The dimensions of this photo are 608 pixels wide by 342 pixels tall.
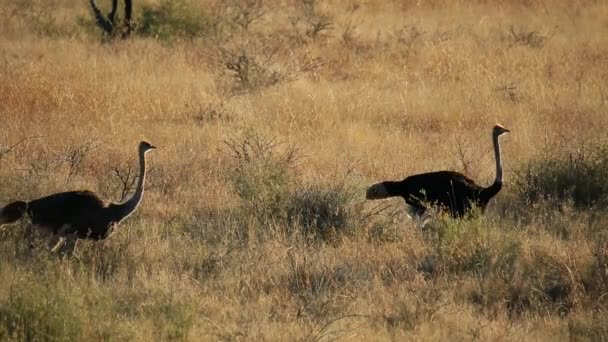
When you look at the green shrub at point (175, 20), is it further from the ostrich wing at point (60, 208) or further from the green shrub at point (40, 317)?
the green shrub at point (40, 317)

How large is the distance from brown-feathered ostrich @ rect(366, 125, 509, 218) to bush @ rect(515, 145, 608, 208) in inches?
37.8

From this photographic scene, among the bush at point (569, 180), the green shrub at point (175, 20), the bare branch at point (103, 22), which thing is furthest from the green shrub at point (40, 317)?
the green shrub at point (175, 20)

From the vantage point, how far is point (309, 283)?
24.3 feet

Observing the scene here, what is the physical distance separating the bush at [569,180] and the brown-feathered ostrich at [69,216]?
12.6 feet

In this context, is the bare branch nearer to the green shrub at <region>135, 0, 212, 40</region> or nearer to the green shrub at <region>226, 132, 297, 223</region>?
the green shrub at <region>135, 0, 212, 40</region>

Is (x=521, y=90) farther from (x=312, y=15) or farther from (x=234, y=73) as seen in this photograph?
(x=312, y=15)

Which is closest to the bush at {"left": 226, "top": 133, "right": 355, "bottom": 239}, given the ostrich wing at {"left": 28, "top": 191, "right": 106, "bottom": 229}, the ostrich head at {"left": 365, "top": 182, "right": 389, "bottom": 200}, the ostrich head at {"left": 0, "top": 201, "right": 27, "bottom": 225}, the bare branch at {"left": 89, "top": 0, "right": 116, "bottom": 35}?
the ostrich head at {"left": 365, "top": 182, "right": 389, "bottom": 200}

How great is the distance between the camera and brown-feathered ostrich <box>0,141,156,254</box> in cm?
755

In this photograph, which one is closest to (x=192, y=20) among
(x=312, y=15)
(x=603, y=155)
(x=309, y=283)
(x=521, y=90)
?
(x=312, y=15)

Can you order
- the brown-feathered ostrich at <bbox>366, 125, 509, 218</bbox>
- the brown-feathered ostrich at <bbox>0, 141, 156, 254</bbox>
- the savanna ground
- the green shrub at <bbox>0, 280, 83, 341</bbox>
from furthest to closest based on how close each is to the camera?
the brown-feathered ostrich at <bbox>366, 125, 509, 218</bbox> < the brown-feathered ostrich at <bbox>0, 141, 156, 254</bbox> < the savanna ground < the green shrub at <bbox>0, 280, 83, 341</bbox>

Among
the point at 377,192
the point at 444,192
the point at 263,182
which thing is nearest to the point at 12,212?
the point at 263,182

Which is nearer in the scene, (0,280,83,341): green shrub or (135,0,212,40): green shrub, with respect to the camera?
(0,280,83,341): green shrub

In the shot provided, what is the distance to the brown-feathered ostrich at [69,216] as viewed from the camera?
24.8ft

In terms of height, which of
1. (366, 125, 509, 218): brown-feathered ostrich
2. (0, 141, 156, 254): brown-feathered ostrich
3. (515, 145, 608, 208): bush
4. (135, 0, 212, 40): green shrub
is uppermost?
(135, 0, 212, 40): green shrub
